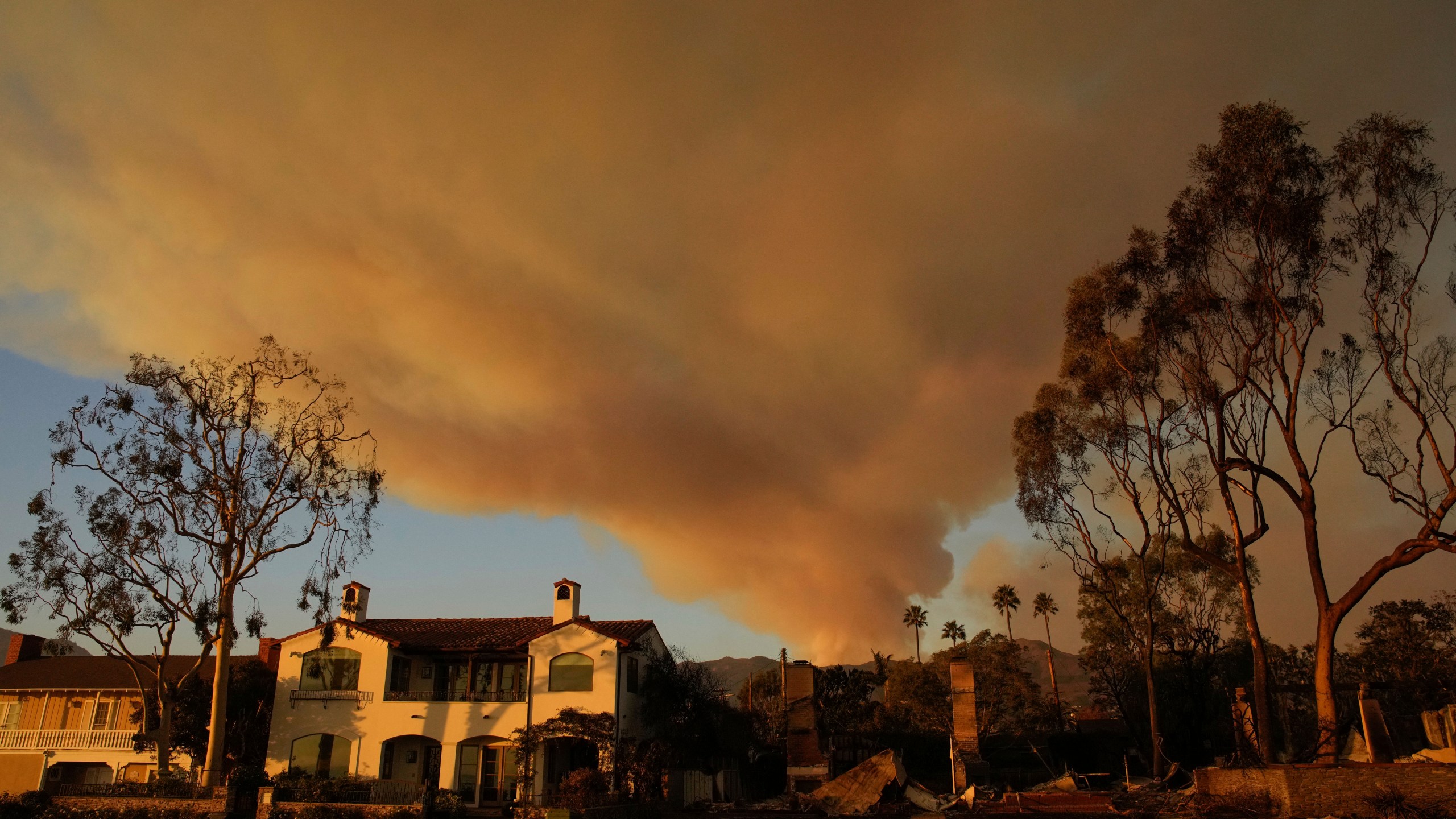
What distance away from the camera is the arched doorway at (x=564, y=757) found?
113ft

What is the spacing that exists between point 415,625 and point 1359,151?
1565 inches

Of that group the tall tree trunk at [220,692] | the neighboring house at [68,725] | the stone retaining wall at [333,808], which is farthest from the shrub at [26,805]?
the stone retaining wall at [333,808]

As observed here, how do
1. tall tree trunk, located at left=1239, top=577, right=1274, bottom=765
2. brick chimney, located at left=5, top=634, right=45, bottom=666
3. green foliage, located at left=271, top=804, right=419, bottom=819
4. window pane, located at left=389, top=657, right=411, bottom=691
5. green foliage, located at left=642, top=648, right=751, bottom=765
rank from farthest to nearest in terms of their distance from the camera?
brick chimney, located at left=5, top=634, right=45, bottom=666 → window pane, located at left=389, top=657, right=411, bottom=691 → green foliage, located at left=642, top=648, right=751, bottom=765 → green foliage, located at left=271, top=804, right=419, bottom=819 → tall tree trunk, located at left=1239, top=577, right=1274, bottom=765

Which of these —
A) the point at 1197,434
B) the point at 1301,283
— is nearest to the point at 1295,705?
the point at 1197,434

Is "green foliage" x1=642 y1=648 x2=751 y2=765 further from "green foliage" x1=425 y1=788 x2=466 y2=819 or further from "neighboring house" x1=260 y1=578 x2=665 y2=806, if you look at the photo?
"green foliage" x1=425 y1=788 x2=466 y2=819

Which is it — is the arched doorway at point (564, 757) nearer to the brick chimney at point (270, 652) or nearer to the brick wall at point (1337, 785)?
Answer: the brick chimney at point (270, 652)

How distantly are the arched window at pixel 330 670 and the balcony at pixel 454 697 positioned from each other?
1939mm

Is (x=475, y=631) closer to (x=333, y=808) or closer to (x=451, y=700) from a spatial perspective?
(x=451, y=700)

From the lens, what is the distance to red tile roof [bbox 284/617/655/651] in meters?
36.0

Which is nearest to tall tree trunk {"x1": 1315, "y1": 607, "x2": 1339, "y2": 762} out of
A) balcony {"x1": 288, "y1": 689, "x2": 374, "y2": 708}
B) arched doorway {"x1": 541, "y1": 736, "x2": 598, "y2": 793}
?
arched doorway {"x1": 541, "y1": 736, "x2": 598, "y2": 793}

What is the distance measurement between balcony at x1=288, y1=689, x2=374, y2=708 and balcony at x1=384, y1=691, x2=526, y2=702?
0.89 metres

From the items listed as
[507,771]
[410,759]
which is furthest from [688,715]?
[410,759]

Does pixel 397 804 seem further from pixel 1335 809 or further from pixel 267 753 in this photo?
pixel 1335 809

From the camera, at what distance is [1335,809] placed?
19406mm
